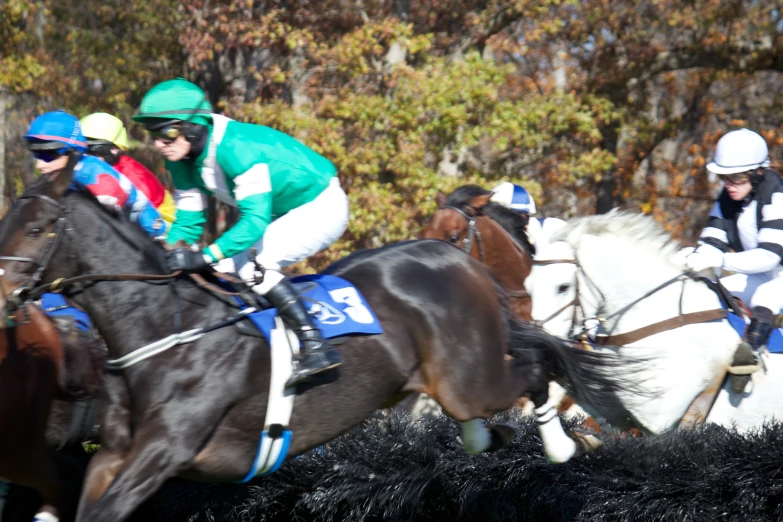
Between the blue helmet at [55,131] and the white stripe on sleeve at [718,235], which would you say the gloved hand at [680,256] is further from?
the blue helmet at [55,131]

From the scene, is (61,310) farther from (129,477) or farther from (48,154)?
(129,477)

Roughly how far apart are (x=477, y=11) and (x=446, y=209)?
6.21 meters

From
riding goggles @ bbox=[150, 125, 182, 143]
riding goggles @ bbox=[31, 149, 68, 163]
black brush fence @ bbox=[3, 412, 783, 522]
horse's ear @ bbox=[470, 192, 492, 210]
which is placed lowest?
black brush fence @ bbox=[3, 412, 783, 522]

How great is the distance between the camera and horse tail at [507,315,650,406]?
14.4ft

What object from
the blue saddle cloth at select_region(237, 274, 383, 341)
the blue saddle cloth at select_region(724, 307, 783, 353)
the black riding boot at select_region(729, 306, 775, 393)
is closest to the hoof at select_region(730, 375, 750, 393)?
the black riding boot at select_region(729, 306, 775, 393)

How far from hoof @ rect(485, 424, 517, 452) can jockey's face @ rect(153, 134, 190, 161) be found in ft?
5.92

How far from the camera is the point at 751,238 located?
15.9 ft

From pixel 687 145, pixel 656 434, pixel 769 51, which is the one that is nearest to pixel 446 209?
pixel 656 434

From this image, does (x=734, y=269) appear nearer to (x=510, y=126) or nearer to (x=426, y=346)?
(x=426, y=346)

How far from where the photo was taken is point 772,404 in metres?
4.56

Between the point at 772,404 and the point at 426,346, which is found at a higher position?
the point at 426,346

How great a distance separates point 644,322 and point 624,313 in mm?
113

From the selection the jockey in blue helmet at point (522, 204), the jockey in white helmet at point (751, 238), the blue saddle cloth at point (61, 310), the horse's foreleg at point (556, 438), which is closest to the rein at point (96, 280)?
the blue saddle cloth at point (61, 310)

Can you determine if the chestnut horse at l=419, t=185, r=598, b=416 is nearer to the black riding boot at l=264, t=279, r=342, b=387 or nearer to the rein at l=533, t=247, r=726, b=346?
the rein at l=533, t=247, r=726, b=346
